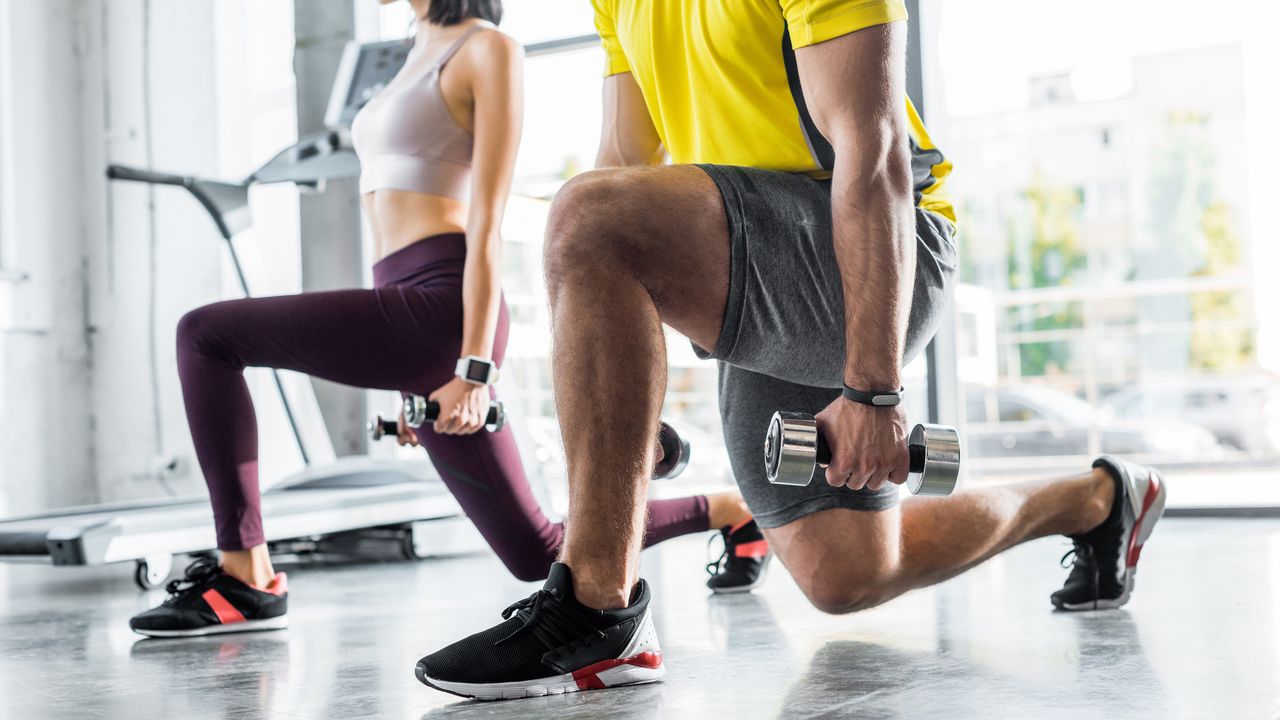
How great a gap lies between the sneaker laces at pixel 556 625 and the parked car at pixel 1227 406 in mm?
3130

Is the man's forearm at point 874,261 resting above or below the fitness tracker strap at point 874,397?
above

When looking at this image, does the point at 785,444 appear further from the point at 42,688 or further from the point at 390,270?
the point at 390,270

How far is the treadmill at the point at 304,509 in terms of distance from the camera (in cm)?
257

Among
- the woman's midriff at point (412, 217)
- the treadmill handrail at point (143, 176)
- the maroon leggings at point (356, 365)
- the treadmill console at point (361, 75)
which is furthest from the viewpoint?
the treadmill console at point (361, 75)

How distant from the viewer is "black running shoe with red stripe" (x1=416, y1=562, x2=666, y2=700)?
121 cm

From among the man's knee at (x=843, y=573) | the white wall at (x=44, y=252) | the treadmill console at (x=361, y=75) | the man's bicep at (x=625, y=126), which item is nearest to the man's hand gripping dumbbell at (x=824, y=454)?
the man's knee at (x=843, y=573)

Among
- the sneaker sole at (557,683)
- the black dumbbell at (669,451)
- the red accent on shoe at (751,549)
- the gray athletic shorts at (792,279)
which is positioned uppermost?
the gray athletic shorts at (792,279)

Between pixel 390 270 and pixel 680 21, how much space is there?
0.78 meters

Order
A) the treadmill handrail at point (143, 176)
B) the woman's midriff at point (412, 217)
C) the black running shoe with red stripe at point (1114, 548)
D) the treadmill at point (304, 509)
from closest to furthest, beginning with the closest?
1. the black running shoe with red stripe at point (1114, 548)
2. the woman's midriff at point (412, 217)
3. the treadmill at point (304, 509)
4. the treadmill handrail at point (143, 176)

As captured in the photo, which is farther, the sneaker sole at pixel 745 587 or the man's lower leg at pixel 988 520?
the sneaker sole at pixel 745 587

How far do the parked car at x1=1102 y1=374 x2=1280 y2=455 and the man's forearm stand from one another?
2.97 metres

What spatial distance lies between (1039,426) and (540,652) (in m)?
3.23

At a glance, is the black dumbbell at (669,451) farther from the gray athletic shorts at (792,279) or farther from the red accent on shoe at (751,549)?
the red accent on shoe at (751,549)

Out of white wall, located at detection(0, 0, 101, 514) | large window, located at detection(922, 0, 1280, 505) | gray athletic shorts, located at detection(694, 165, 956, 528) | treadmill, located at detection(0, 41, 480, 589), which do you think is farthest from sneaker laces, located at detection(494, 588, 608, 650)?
white wall, located at detection(0, 0, 101, 514)
